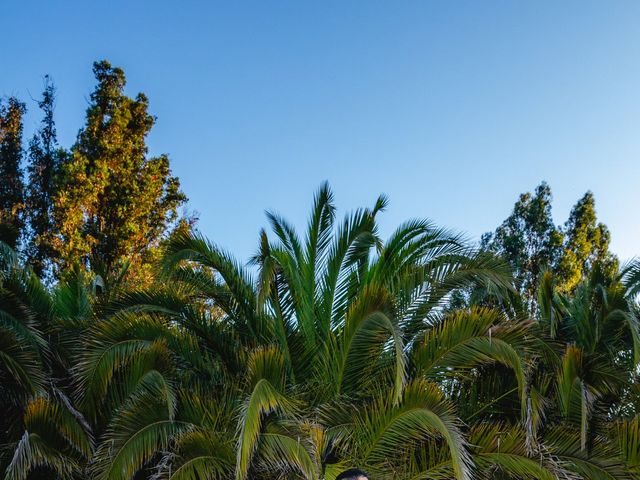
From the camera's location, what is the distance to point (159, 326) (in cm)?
1080

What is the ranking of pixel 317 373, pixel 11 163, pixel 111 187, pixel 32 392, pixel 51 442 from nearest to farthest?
pixel 51 442
pixel 32 392
pixel 317 373
pixel 111 187
pixel 11 163

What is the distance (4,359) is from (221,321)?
308cm

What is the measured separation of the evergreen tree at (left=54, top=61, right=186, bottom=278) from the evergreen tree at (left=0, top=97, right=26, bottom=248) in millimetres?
2919

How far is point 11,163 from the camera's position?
26.7 m

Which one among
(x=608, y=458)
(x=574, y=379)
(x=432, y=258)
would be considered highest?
(x=432, y=258)

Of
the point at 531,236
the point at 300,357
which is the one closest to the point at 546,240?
the point at 531,236

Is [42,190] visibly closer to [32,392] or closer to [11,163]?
[11,163]

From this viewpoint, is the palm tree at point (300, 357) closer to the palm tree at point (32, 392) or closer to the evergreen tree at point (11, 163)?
the palm tree at point (32, 392)

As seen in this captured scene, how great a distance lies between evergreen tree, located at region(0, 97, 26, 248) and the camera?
25483mm

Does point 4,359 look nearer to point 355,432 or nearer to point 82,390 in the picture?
point 82,390

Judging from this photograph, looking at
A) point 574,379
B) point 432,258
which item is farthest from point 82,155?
point 574,379

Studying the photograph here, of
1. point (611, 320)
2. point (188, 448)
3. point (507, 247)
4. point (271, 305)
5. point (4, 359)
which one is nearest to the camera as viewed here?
point (188, 448)

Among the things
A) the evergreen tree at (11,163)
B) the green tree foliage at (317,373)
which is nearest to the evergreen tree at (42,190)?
the evergreen tree at (11,163)

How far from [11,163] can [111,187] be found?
5077 mm
